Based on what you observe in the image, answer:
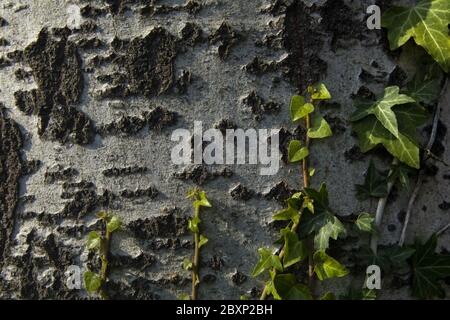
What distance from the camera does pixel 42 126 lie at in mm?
1666

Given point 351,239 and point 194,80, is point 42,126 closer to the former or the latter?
point 194,80

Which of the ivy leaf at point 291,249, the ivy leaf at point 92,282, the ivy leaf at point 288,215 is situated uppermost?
the ivy leaf at point 288,215

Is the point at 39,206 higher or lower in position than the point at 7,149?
lower

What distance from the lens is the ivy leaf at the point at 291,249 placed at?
1.61m

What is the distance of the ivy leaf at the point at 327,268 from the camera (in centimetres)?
160

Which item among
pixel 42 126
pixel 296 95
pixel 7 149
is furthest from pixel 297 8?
pixel 7 149

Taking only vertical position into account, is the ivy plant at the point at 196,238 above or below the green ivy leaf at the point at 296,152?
below

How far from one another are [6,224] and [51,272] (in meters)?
0.18

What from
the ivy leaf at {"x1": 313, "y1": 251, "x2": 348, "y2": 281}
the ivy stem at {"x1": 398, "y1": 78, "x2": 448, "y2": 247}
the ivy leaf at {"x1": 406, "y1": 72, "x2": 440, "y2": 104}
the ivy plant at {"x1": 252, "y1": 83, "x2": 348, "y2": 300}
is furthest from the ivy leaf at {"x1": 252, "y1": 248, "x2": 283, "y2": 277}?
the ivy leaf at {"x1": 406, "y1": 72, "x2": 440, "y2": 104}

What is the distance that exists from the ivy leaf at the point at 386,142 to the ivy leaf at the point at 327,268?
30 centimetres

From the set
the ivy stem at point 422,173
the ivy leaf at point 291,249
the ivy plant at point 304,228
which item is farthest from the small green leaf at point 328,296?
the ivy stem at point 422,173

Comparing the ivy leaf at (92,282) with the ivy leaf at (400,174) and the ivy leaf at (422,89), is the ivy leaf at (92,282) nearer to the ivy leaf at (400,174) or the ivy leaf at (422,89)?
the ivy leaf at (400,174)

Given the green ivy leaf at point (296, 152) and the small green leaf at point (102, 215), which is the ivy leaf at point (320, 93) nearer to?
the green ivy leaf at point (296, 152)

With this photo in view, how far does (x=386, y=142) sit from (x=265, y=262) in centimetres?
45
